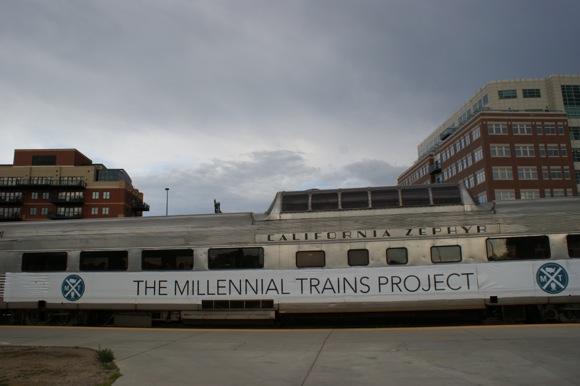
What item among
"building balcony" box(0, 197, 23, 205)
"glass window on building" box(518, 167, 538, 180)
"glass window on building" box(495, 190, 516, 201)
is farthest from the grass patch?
"building balcony" box(0, 197, 23, 205)

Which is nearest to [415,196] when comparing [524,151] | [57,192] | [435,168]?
[524,151]

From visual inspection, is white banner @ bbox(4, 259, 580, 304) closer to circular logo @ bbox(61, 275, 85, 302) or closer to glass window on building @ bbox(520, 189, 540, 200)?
circular logo @ bbox(61, 275, 85, 302)

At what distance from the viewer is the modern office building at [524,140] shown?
7250cm

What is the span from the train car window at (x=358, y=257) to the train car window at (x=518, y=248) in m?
3.31

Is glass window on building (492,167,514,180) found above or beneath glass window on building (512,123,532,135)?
beneath

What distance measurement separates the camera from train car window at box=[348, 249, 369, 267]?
1302cm

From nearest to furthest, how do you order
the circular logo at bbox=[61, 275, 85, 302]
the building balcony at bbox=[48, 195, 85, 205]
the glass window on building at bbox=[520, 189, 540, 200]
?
the circular logo at bbox=[61, 275, 85, 302], the glass window on building at bbox=[520, 189, 540, 200], the building balcony at bbox=[48, 195, 85, 205]

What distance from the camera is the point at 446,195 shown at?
13297 millimetres

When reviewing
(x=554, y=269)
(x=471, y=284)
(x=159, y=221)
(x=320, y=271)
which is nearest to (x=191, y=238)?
(x=159, y=221)

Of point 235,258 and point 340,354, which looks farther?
point 235,258

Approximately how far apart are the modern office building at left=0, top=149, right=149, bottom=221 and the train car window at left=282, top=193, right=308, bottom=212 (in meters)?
91.1

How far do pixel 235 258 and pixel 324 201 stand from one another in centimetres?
313

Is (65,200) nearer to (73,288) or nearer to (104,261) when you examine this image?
(73,288)

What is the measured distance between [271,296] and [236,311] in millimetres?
1128
